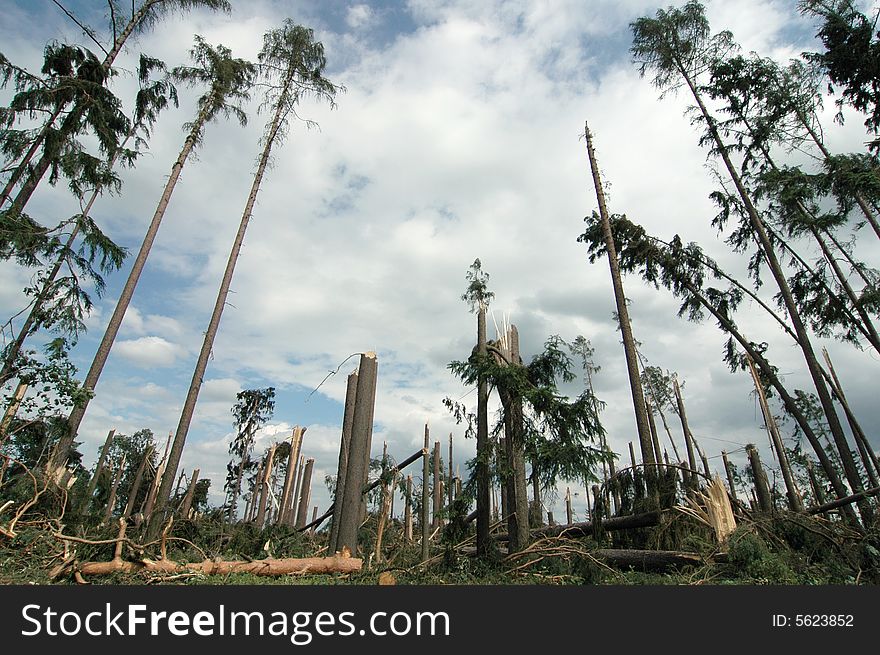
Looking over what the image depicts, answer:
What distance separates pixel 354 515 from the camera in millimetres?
6824

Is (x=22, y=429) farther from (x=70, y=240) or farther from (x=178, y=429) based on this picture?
(x=70, y=240)

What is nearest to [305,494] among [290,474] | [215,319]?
[290,474]

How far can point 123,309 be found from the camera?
1225 centimetres

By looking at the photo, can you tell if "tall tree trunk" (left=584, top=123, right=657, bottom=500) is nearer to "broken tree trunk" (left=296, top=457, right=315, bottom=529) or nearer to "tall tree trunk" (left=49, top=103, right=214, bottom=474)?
"tall tree trunk" (left=49, top=103, right=214, bottom=474)

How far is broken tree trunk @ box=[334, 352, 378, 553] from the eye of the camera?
673 centimetres

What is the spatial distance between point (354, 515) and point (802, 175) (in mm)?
15742

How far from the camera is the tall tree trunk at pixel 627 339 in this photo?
11766mm

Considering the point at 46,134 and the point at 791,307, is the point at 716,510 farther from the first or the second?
the point at 46,134

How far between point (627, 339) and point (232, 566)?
11.2 m

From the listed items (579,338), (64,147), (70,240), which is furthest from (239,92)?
(579,338)

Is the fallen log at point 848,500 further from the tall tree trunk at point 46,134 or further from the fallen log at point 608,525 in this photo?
the tall tree trunk at point 46,134

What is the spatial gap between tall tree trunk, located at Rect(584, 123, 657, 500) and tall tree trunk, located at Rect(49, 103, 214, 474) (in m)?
11.8

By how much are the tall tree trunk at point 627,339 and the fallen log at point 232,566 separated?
7141 millimetres

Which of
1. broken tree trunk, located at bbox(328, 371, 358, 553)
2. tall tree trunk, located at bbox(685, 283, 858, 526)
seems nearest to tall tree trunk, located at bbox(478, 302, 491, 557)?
broken tree trunk, located at bbox(328, 371, 358, 553)
